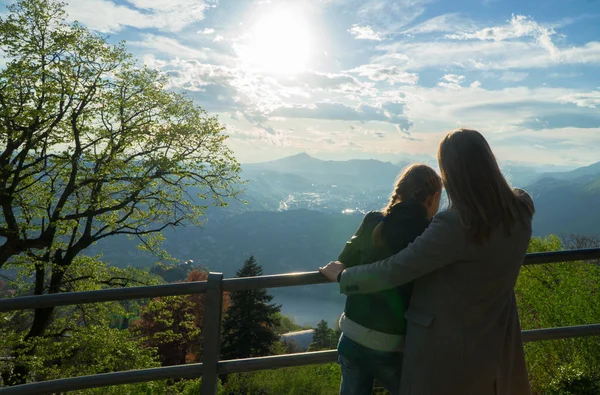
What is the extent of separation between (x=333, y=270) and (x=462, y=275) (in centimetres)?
69

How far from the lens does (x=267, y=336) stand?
3141cm

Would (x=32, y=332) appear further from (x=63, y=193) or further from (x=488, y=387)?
(x=488, y=387)

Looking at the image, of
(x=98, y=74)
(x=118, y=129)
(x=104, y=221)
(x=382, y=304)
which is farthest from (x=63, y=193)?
(x=382, y=304)

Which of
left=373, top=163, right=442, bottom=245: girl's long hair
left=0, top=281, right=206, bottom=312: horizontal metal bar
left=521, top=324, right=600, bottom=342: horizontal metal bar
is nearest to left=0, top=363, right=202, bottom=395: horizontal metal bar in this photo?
left=0, top=281, right=206, bottom=312: horizontal metal bar

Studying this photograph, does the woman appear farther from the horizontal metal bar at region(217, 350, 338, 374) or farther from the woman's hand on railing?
the horizontal metal bar at region(217, 350, 338, 374)

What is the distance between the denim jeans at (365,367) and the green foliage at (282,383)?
7.63 ft

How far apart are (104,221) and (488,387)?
17.4m

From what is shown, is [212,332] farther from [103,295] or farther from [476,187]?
[476,187]

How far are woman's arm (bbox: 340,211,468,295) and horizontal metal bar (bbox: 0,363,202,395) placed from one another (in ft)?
4.61

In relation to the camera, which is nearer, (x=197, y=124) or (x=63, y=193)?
(x=63, y=193)

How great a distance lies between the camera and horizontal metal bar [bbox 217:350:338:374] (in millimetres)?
2887

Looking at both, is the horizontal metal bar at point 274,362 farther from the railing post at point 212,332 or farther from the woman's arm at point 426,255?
the woman's arm at point 426,255

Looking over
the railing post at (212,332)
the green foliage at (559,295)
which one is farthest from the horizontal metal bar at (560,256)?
the green foliage at (559,295)

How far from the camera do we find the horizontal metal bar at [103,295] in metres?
2.74
